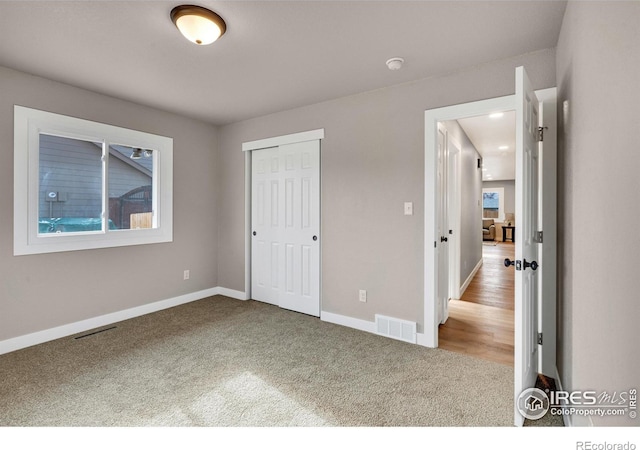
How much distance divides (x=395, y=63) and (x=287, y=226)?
7.19 ft

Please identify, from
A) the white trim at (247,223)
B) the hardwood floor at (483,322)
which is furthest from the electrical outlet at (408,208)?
the white trim at (247,223)

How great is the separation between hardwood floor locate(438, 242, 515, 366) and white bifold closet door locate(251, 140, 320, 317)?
1.52 meters

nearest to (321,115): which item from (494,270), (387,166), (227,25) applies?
(387,166)

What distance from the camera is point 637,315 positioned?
838 millimetres

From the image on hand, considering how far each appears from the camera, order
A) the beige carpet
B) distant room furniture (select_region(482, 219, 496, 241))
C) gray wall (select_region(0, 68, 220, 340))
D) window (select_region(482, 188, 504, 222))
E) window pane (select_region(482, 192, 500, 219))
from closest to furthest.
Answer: the beige carpet → gray wall (select_region(0, 68, 220, 340)) → distant room furniture (select_region(482, 219, 496, 241)) → window (select_region(482, 188, 504, 222)) → window pane (select_region(482, 192, 500, 219))

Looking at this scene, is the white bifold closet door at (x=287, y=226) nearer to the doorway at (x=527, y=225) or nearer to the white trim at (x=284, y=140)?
the white trim at (x=284, y=140)

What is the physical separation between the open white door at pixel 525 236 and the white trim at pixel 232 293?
3352mm

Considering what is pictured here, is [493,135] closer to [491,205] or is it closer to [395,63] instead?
[395,63]

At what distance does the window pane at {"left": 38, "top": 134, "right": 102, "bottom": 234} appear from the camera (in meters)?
3.04

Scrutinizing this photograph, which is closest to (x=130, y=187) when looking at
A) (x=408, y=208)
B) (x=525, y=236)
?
(x=408, y=208)

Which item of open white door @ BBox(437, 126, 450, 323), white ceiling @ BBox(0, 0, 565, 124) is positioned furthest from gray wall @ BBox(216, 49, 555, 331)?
open white door @ BBox(437, 126, 450, 323)

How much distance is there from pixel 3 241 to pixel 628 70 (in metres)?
4.09

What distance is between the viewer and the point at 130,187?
3.74 m

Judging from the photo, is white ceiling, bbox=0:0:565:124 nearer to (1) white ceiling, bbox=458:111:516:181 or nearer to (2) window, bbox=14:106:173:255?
(2) window, bbox=14:106:173:255
